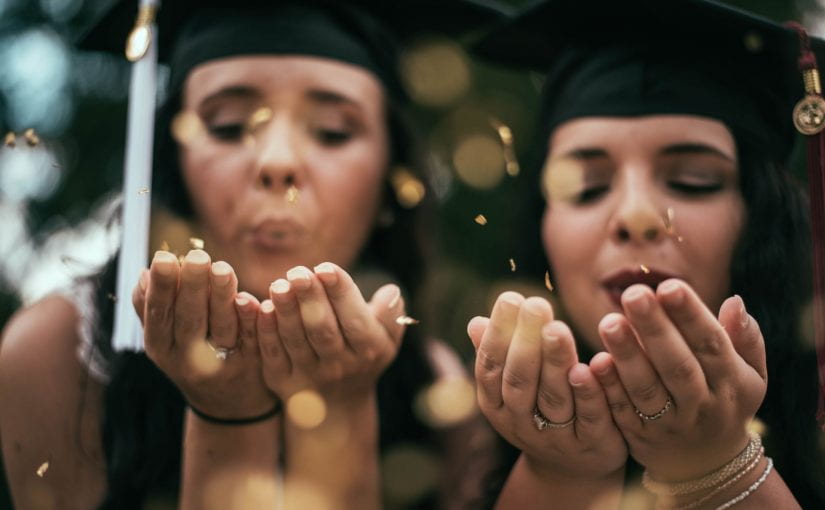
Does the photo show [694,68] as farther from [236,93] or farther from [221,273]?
[221,273]

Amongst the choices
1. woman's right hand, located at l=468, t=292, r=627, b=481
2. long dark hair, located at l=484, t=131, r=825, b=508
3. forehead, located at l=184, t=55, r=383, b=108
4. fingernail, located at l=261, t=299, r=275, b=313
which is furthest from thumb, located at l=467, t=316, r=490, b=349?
forehead, located at l=184, t=55, r=383, b=108

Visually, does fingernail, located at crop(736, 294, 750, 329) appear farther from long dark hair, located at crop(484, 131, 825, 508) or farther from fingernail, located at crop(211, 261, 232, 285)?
fingernail, located at crop(211, 261, 232, 285)

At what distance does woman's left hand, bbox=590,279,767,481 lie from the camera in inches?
50.0

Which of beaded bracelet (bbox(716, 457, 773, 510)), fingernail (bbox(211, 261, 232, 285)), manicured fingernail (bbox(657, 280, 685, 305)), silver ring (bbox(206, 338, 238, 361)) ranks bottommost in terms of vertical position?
beaded bracelet (bbox(716, 457, 773, 510))

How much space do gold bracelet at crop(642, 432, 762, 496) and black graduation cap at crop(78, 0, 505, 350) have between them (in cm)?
125

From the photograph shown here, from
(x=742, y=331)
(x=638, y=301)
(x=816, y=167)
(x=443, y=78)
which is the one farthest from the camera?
(x=443, y=78)

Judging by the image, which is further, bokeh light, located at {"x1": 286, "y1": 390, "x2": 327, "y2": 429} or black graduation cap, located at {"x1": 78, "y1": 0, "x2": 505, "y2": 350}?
black graduation cap, located at {"x1": 78, "y1": 0, "x2": 505, "y2": 350}

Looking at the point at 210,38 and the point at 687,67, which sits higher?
the point at 687,67

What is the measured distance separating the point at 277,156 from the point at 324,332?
30.6 inches

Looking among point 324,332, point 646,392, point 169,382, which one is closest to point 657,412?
point 646,392

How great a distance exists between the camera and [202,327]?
1530 mm

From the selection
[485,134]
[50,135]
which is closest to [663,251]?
[485,134]

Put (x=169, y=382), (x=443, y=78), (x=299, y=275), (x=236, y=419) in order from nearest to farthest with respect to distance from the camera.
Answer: (x=299, y=275) → (x=236, y=419) → (x=169, y=382) → (x=443, y=78)

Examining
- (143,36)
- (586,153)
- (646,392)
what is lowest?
(646,392)
